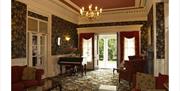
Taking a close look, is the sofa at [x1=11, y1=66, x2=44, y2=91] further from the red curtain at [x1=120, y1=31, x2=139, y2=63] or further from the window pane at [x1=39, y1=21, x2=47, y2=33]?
the red curtain at [x1=120, y1=31, x2=139, y2=63]

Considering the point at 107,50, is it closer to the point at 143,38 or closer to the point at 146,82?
the point at 143,38

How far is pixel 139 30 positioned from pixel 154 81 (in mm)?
6652

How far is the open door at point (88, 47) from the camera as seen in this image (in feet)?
36.2

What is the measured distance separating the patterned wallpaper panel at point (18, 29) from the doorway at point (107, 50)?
663cm

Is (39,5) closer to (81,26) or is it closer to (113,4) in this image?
(113,4)

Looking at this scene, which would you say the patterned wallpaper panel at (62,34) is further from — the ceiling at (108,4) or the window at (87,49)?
the ceiling at (108,4)

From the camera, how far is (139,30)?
10.0m

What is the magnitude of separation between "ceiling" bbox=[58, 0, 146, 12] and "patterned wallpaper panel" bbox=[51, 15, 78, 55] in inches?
38.7

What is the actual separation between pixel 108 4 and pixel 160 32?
12.3ft

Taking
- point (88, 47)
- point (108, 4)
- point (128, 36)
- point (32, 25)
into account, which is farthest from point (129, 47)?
point (32, 25)

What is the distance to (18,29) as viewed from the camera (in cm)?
586

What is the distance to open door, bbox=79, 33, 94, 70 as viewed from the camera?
11031mm
